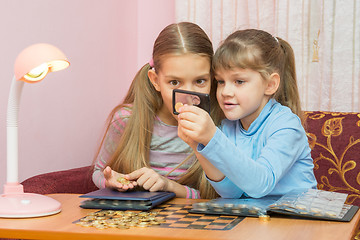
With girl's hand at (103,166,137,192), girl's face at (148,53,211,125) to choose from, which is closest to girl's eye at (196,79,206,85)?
girl's face at (148,53,211,125)

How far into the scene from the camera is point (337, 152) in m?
1.85

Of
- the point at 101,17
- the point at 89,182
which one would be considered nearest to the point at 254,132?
the point at 89,182

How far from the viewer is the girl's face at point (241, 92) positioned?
133cm

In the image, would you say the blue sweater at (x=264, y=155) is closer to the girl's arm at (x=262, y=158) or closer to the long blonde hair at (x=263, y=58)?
the girl's arm at (x=262, y=158)

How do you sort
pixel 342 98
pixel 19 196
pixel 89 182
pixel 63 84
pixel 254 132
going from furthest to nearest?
pixel 342 98, pixel 63 84, pixel 89 182, pixel 254 132, pixel 19 196

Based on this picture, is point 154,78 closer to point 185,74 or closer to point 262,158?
point 185,74

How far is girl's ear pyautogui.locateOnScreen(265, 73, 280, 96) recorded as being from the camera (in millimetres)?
1384

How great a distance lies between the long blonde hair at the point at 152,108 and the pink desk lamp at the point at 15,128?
423 mm

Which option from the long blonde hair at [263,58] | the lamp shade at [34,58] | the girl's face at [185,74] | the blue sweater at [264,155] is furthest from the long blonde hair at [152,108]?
the lamp shade at [34,58]

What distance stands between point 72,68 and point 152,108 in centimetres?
52

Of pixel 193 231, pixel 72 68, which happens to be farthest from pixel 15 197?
pixel 72 68

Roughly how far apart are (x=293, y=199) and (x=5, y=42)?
1.10 m

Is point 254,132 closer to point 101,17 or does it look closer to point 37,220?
point 37,220

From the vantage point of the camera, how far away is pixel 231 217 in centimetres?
106
